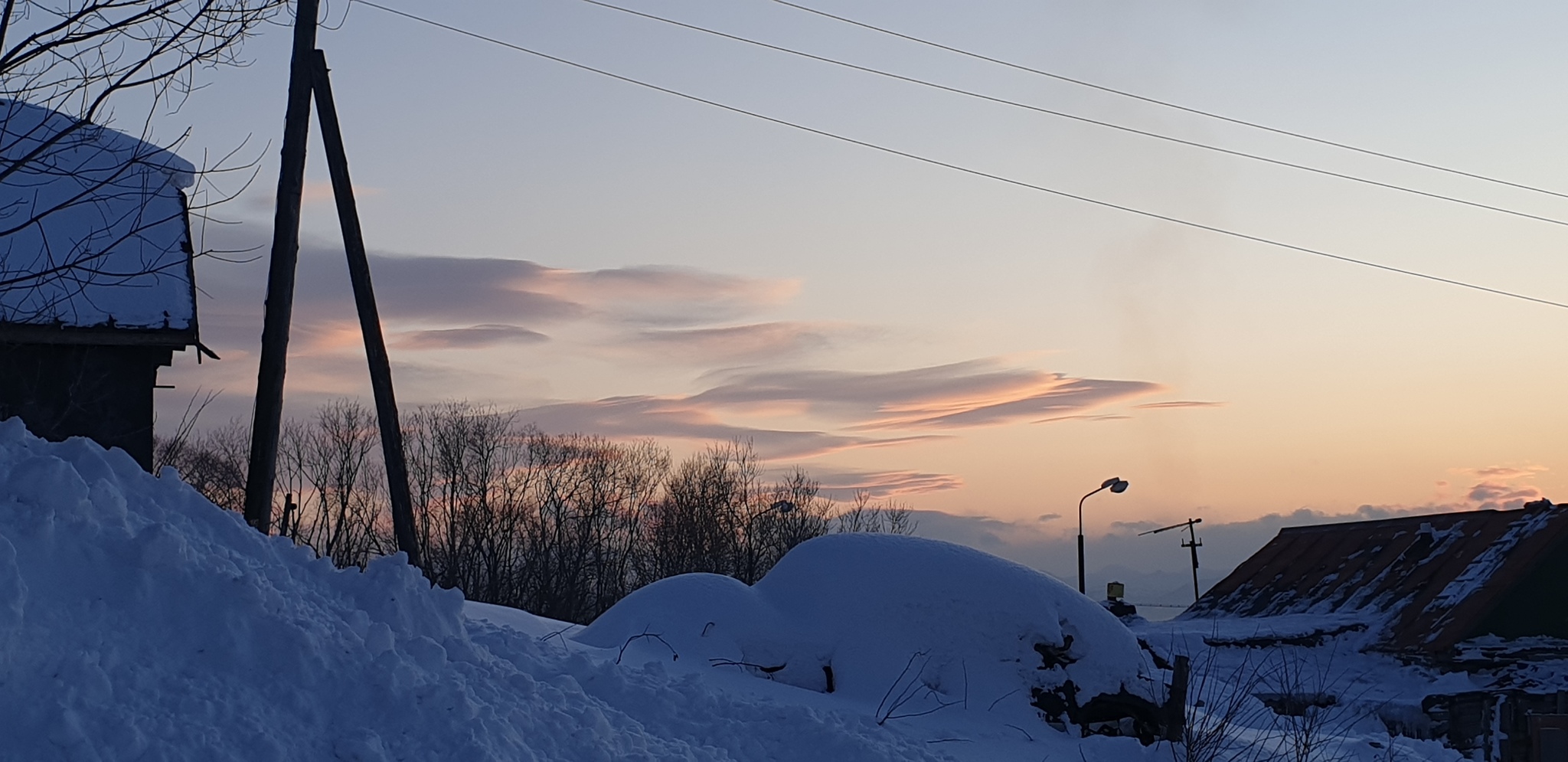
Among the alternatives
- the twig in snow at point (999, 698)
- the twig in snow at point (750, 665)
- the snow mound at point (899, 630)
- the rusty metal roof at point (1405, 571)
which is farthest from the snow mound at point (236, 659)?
→ the rusty metal roof at point (1405, 571)

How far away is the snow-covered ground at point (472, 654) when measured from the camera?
5.27 metres

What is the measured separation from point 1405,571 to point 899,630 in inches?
677

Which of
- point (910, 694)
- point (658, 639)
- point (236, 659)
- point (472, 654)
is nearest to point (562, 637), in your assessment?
point (658, 639)

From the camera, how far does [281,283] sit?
10062 mm

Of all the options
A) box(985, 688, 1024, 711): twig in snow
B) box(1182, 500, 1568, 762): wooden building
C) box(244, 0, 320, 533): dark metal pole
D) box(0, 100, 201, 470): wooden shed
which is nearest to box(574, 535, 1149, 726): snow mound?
box(985, 688, 1024, 711): twig in snow

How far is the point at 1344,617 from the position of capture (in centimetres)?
2236

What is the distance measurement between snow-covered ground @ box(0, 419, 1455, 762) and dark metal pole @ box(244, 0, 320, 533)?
2.02 metres

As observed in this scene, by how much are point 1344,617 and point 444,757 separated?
20.6m

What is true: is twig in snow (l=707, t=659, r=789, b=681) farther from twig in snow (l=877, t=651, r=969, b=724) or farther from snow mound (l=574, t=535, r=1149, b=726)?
twig in snow (l=877, t=651, r=969, b=724)

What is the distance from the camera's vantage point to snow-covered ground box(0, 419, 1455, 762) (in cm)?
527

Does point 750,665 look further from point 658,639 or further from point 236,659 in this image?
point 236,659

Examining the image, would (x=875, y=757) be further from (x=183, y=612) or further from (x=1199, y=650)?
(x=1199, y=650)

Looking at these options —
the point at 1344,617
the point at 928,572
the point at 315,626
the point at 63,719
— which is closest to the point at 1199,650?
the point at 1344,617

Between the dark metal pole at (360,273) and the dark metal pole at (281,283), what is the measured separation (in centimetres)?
13
